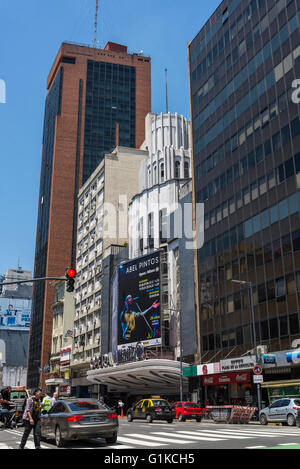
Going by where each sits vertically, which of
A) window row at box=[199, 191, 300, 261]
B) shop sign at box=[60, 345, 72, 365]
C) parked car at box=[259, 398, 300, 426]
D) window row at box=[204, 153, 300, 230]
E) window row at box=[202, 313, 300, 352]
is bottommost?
parked car at box=[259, 398, 300, 426]

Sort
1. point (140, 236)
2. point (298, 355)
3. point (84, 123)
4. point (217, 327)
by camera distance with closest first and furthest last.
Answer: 1. point (298, 355)
2. point (217, 327)
3. point (140, 236)
4. point (84, 123)

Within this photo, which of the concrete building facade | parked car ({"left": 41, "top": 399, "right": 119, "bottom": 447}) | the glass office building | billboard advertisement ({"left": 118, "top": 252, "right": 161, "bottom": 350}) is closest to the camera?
parked car ({"left": 41, "top": 399, "right": 119, "bottom": 447})

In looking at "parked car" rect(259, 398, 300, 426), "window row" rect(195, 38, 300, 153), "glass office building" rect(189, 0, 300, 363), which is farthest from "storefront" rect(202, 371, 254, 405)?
"window row" rect(195, 38, 300, 153)

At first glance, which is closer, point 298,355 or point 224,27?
point 298,355

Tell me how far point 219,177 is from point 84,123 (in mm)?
93270

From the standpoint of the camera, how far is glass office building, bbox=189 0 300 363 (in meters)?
37.7

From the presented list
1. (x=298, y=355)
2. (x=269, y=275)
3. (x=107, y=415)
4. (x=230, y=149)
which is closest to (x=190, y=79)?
(x=230, y=149)

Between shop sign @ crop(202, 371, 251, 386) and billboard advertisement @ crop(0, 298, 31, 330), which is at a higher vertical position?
billboard advertisement @ crop(0, 298, 31, 330)

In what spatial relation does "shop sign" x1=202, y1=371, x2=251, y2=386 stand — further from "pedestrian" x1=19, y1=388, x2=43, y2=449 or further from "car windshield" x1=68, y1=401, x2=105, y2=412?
"pedestrian" x1=19, y1=388, x2=43, y2=449

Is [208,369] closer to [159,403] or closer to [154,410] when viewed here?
[159,403]

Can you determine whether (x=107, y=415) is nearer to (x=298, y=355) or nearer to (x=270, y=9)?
(x=298, y=355)

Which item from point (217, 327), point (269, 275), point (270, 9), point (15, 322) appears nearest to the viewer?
point (269, 275)

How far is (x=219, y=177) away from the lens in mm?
48906

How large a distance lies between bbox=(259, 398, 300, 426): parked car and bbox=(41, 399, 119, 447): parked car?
13.7 metres
